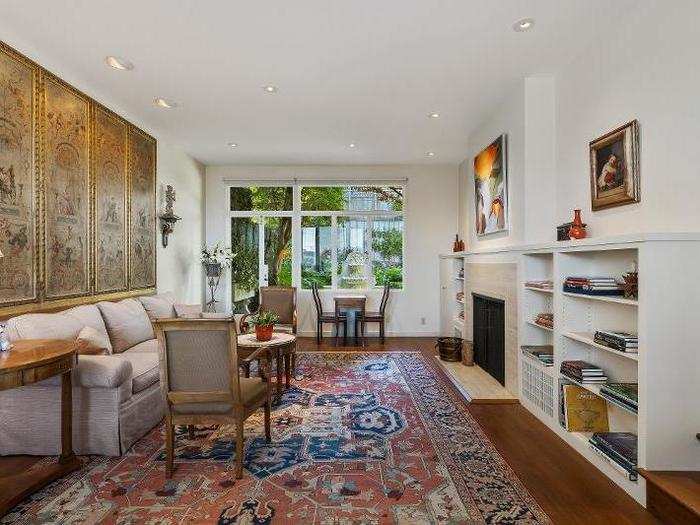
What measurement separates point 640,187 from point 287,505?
297 centimetres

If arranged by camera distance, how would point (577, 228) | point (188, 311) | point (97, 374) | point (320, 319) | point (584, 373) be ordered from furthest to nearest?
point (320, 319) < point (188, 311) < point (577, 228) < point (584, 373) < point (97, 374)

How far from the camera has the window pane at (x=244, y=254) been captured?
24.7ft

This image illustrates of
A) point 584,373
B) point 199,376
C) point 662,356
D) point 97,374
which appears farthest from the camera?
point 584,373

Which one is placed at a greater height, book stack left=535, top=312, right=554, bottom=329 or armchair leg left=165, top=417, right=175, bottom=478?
book stack left=535, top=312, right=554, bottom=329

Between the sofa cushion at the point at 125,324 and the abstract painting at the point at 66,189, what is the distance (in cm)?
31

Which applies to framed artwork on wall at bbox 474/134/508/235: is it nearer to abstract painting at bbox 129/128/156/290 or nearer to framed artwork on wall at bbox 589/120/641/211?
framed artwork on wall at bbox 589/120/641/211

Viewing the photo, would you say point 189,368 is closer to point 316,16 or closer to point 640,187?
point 316,16

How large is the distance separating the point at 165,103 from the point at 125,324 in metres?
2.38

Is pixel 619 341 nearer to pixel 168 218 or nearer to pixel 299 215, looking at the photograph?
pixel 168 218

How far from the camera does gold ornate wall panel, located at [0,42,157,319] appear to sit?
3139mm

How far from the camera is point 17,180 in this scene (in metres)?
3.19

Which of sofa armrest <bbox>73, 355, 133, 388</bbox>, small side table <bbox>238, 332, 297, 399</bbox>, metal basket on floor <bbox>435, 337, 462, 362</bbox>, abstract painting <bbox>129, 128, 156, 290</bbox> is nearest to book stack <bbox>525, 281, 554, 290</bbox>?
metal basket on floor <bbox>435, 337, 462, 362</bbox>

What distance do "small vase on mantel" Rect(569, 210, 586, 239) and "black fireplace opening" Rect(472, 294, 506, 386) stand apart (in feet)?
3.94

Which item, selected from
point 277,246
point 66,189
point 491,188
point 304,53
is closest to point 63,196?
point 66,189
